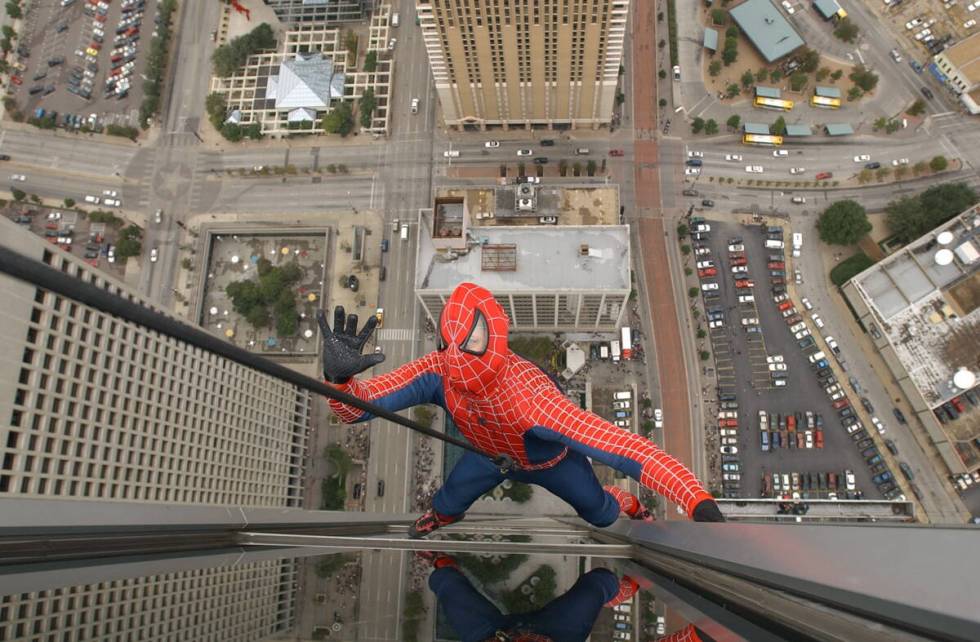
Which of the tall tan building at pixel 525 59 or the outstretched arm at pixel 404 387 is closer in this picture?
the outstretched arm at pixel 404 387

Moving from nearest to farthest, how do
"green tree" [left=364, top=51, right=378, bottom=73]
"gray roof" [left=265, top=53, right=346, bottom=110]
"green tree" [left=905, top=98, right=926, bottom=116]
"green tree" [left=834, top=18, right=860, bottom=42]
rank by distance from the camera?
"green tree" [left=905, top=98, right=926, bottom=116]
"green tree" [left=834, top=18, right=860, bottom=42]
"gray roof" [left=265, top=53, right=346, bottom=110]
"green tree" [left=364, top=51, right=378, bottom=73]

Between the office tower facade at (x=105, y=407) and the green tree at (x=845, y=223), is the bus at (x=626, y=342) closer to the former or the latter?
the green tree at (x=845, y=223)

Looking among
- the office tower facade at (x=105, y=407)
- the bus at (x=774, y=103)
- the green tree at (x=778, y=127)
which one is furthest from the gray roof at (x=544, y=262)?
the bus at (x=774, y=103)

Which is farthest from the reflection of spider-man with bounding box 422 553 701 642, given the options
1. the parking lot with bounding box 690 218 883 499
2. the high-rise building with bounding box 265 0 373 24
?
the high-rise building with bounding box 265 0 373 24

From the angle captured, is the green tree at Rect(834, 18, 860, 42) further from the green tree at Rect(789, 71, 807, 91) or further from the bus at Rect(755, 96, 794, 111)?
the bus at Rect(755, 96, 794, 111)

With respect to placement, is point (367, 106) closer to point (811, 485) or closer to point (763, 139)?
point (763, 139)

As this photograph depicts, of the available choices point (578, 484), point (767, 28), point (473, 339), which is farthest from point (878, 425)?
point (473, 339)
